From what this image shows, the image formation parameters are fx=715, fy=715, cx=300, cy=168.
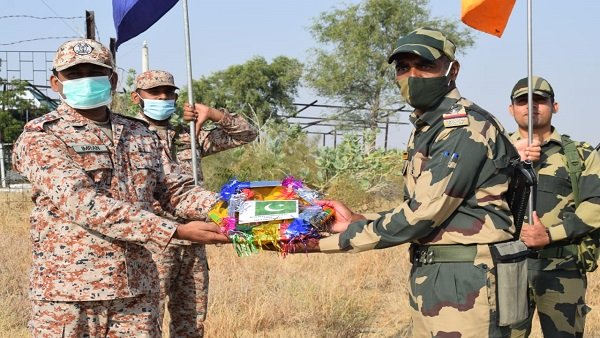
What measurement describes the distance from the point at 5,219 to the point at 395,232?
990 centimetres

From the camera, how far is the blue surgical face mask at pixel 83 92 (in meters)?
3.31

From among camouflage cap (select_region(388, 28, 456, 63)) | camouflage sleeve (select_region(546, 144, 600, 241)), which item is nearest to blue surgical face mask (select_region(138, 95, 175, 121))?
camouflage cap (select_region(388, 28, 456, 63))

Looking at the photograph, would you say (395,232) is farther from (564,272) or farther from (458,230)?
(564,272)

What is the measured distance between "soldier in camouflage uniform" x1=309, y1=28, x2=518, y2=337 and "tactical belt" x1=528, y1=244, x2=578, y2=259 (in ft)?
4.18

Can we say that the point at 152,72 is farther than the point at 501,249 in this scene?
Yes

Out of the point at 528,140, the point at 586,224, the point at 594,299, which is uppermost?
the point at 528,140

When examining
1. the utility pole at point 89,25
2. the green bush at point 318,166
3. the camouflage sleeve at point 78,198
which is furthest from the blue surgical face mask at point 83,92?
the green bush at point 318,166

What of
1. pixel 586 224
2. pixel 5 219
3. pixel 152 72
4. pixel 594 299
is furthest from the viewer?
pixel 5 219

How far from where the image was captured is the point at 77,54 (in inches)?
129

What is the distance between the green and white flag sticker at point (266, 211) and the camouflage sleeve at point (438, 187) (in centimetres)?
41

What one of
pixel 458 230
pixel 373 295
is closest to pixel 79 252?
pixel 458 230

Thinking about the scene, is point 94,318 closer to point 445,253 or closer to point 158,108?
point 445,253

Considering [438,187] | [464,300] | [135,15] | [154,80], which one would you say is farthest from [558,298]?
[135,15]

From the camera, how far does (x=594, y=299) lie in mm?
7238
